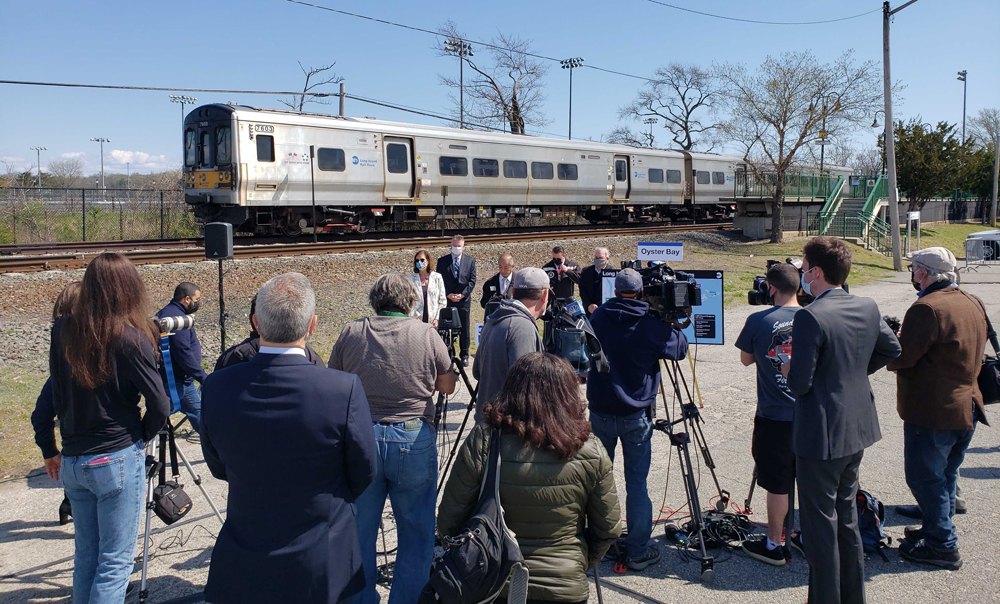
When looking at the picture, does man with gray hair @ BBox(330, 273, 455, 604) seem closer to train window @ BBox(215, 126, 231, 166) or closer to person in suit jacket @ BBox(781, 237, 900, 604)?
person in suit jacket @ BBox(781, 237, 900, 604)

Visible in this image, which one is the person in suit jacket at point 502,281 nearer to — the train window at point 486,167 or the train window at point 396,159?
the train window at point 396,159

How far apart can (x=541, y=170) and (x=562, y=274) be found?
1659cm

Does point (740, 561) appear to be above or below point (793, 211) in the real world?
below

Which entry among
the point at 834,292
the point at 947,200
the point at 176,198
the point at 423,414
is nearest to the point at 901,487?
the point at 834,292

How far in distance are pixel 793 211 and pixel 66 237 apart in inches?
1182

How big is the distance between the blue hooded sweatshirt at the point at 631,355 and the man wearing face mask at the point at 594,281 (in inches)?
145

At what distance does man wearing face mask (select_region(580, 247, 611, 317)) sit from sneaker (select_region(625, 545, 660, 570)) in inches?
154

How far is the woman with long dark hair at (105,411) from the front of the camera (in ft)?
10.7

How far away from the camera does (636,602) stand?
3979mm

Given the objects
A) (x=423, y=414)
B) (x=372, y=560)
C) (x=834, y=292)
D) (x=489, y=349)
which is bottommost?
(x=372, y=560)

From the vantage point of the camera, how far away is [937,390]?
4.32 m

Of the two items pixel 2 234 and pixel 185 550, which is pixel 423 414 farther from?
pixel 2 234

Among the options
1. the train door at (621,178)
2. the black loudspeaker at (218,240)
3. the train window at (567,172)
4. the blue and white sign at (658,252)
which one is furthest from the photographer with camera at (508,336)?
the train door at (621,178)

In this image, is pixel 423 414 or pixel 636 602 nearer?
pixel 423 414
